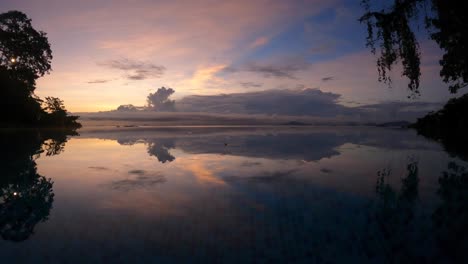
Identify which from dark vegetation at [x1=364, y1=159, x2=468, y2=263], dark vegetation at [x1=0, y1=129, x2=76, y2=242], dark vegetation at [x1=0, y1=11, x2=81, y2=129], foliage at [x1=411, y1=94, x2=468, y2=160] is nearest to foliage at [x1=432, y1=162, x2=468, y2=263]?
dark vegetation at [x1=364, y1=159, x2=468, y2=263]

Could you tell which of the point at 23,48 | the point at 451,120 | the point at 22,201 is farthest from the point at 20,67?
the point at 451,120

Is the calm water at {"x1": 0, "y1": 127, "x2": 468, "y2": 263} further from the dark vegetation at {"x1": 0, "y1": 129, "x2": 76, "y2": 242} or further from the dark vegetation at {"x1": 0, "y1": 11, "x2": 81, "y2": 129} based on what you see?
the dark vegetation at {"x1": 0, "y1": 11, "x2": 81, "y2": 129}

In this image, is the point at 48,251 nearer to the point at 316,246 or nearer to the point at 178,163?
the point at 316,246

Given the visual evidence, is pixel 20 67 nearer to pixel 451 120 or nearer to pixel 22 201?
pixel 22 201

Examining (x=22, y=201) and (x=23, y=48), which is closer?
(x=22, y=201)

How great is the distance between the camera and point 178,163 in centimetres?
1452

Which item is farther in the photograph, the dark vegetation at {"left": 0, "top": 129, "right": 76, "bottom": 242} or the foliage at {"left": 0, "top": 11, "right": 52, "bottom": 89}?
the foliage at {"left": 0, "top": 11, "right": 52, "bottom": 89}

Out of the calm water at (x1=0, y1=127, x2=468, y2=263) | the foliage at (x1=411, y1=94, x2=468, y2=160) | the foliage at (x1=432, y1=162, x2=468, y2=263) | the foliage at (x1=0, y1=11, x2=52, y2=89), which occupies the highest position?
the foliage at (x1=0, y1=11, x2=52, y2=89)

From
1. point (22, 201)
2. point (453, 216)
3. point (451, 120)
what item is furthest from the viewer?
point (451, 120)

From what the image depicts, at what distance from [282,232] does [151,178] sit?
20.9 ft

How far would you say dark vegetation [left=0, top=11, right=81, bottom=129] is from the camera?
158ft

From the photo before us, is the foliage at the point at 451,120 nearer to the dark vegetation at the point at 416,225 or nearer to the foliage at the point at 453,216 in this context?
the foliage at the point at 453,216

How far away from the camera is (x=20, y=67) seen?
51031 millimetres

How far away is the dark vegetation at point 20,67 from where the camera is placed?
48250 mm
